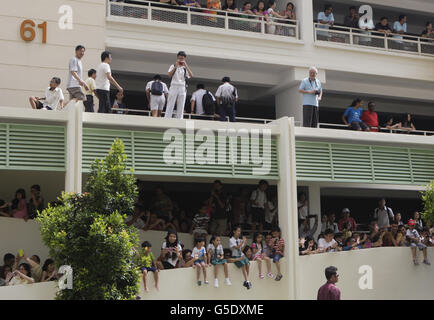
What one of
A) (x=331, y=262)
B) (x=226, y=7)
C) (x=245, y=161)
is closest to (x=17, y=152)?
(x=245, y=161)

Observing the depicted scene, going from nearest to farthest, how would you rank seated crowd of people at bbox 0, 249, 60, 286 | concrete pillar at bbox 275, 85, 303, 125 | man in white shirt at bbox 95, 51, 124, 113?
seated crowd of people at bbox 0, 249, 60, 286
man in white shirt at bbox 95, 51, 124, 113
concrete pillar at bbox 275, 85, 303, 125

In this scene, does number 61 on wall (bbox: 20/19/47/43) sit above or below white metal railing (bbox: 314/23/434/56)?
below

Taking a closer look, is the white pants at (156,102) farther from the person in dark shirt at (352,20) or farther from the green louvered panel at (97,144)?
the person in dark shirt at (352,20)

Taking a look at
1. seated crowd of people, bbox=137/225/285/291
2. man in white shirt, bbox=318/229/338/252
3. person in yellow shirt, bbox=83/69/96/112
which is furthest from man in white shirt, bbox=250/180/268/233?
person in yellow shirt, bbox=83/69/96/112

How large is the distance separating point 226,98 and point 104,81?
291 cm

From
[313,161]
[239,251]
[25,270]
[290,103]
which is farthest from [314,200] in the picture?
[25,270]

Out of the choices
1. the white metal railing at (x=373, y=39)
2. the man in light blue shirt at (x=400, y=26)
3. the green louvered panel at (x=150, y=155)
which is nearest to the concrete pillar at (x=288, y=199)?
the green louvered panel at (x=150, y=155)

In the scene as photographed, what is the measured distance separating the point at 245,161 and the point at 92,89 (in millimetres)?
3577

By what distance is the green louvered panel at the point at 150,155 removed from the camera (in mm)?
15133

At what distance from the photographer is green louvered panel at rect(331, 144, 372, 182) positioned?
16906 millimetres

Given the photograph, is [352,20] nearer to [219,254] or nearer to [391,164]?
[391,164]

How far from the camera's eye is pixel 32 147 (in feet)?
47.2

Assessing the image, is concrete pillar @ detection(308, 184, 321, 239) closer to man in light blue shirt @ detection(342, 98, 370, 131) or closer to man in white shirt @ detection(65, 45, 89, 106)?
man in light blue shirt @ detection(342, 98, 370, 131)

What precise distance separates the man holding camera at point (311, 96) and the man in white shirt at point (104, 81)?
4.30 m
